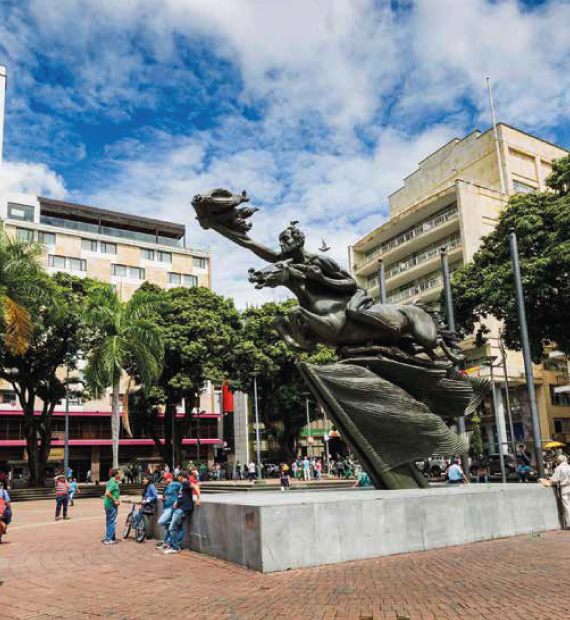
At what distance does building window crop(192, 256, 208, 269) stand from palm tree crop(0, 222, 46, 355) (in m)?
32.1

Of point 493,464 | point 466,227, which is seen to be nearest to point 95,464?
point 493,464

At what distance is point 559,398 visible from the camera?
141ft

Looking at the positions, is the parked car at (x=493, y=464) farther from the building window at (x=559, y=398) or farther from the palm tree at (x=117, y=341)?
the palm tree at (x=117, y=341)

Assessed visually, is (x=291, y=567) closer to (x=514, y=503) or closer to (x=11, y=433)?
(x=514, y=503)

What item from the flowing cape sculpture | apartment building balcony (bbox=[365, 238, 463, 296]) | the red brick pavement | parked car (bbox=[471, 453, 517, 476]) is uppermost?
apartment building balcony (bbox=[365, 238, 463, 296])

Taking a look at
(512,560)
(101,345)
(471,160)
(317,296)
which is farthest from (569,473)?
(471,160)

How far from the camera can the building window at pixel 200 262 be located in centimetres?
5941

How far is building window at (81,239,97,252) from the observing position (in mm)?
54322

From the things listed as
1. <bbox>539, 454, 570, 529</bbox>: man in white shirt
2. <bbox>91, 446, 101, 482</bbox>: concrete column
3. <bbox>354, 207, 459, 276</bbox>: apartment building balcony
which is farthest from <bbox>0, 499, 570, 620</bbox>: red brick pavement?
<bbox>91, 446, 101, 482</bbox>: concrete column

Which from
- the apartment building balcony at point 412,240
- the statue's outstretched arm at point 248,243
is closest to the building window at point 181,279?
the apartment building balcony at point 412,240

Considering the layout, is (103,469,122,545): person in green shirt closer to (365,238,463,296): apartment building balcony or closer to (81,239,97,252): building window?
(365,238,463,296): apartment building balcony

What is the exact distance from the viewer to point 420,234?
46562mm

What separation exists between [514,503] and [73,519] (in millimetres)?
13841

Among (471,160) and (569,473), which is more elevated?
(471,160)
